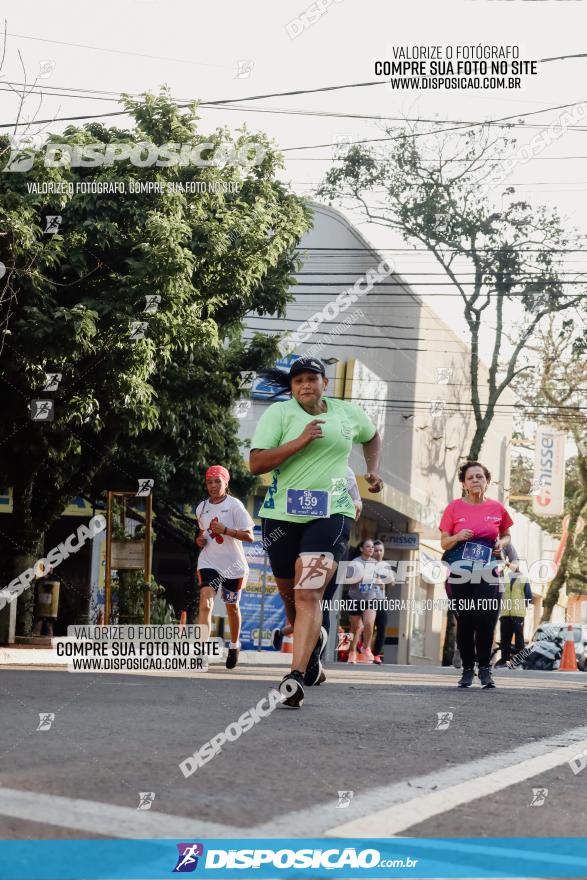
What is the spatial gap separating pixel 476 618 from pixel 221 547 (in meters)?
2.47

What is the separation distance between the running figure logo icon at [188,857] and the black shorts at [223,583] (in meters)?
9.04

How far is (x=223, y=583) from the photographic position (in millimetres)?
12148

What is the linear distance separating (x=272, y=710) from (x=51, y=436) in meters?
11.4

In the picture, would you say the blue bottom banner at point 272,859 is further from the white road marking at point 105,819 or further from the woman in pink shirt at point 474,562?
the woman in pink shirt at point 474,562

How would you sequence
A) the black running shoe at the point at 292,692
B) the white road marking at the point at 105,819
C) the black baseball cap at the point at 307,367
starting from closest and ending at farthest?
1. the white road marking at the point at 105,819
2. the black running shoe at the point at 292,692
3. the black baseball cap at the point at 307,367

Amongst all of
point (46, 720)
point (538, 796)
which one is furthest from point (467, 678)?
point (538, 796)

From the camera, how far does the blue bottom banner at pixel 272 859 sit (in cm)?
286

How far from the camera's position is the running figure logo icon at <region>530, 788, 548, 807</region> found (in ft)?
13.0

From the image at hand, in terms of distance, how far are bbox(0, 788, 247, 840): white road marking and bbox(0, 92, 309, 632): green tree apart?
12349 mm

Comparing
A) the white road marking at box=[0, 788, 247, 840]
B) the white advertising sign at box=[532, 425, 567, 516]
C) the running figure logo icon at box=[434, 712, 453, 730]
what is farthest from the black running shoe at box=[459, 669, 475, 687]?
the white advertising sign at box=[532, 425, 567, 516]

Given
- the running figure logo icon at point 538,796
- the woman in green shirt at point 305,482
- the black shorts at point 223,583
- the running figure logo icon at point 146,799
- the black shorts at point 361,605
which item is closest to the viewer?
the running figure logo icon at point 146,799

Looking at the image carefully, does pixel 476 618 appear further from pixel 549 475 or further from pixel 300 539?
pixel 549 475

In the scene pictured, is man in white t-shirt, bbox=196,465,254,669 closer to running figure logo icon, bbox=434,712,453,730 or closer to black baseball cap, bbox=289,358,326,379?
black baseball cap, bbox=289,358,326,379

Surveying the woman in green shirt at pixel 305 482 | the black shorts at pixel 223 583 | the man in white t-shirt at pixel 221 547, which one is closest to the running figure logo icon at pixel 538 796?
the woman in green shirt at pixel 305 482
